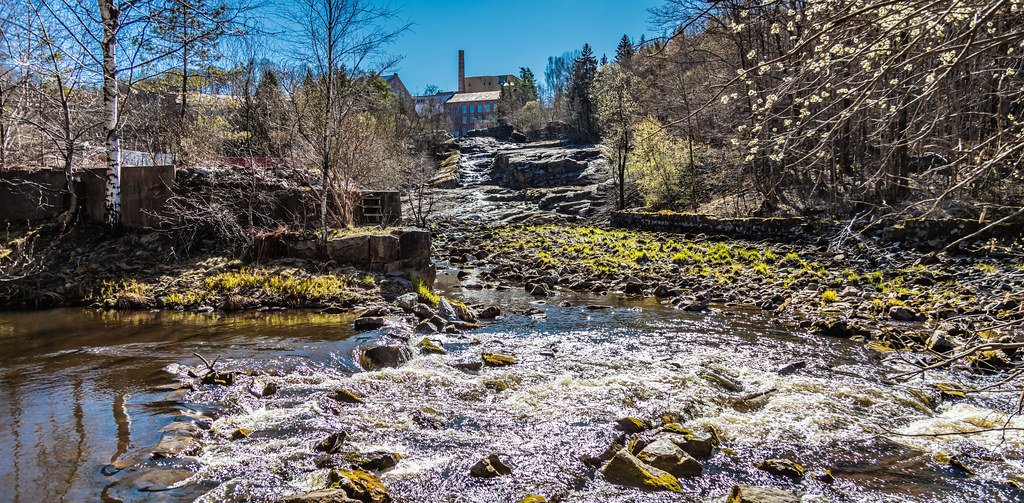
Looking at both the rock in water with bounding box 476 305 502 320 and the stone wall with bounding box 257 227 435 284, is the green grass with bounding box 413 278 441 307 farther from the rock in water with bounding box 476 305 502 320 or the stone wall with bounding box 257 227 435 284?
the rock in water with bounding box 476 305 502 320

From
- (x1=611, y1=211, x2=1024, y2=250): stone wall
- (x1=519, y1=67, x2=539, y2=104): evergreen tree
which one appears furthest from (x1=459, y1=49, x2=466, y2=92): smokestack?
(x1=611, y1=211, x2=1024, y2=250): stone wall

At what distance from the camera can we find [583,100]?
67562 millimetres

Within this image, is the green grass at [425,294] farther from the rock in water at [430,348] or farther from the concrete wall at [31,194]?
the concrete wall at [31,194]

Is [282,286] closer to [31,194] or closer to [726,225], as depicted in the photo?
[31,194]

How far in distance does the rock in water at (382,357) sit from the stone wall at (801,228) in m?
7.24

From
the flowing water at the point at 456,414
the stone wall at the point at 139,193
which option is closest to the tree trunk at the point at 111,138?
the stone wall at the point at 139,193

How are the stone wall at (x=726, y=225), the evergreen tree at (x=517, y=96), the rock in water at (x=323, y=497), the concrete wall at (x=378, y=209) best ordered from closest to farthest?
the rock in water at (x=323, y=497) < the concrete wall at (x=378, y=209) < the stone wall at (x=726, y=225) < the evergreen tree at (x=517, y=96)

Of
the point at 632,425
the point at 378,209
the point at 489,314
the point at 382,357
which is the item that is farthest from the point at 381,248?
the point at 632,425

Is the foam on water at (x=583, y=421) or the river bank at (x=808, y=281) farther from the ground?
the river bank at (x=808, y=281)

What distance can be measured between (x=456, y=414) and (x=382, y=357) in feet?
6.04

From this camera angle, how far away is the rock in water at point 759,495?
3.63 metres

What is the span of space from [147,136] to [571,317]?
15.1m

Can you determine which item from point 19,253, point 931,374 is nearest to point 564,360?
point 931,374

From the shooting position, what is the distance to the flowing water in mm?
3863
